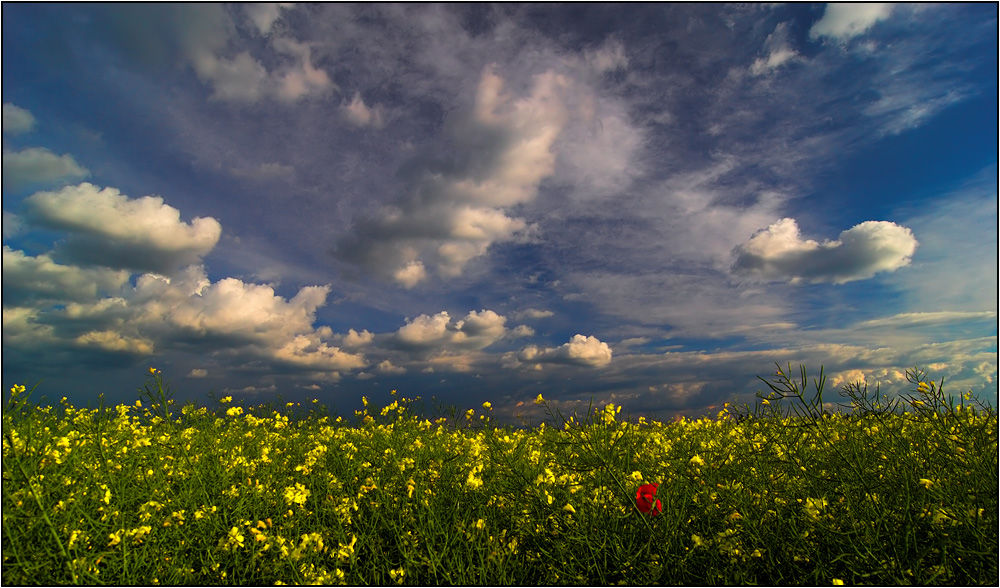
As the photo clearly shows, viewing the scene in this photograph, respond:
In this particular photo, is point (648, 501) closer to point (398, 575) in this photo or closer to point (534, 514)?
point (534, 514)

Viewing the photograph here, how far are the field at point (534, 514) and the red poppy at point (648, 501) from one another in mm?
22

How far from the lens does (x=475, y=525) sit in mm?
4402

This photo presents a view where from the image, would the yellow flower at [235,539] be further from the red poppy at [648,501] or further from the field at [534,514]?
the red poppy at [648,501]

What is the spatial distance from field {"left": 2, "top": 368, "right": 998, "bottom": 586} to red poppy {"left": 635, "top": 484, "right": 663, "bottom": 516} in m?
0.02

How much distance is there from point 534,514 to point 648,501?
1080 millimetres

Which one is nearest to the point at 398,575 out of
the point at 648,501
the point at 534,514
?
the point at 534,514

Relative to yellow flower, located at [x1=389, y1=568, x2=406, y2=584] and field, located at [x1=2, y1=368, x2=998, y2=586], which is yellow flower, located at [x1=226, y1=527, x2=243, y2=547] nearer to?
field, located at [x1=2, y1=368, x2=998, y2=586]

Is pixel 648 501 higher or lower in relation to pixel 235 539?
higher

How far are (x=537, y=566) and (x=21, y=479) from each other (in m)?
4.58

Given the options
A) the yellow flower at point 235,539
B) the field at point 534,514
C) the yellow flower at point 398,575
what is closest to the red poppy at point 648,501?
the field at point 534,514

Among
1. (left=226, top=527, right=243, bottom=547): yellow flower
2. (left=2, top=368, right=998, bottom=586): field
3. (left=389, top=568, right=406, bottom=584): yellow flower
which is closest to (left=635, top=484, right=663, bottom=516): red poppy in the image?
(left=2, top=368, right=998, bottom=586): field

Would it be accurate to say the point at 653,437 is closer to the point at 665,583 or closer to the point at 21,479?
the point at 665,583

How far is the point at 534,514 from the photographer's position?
454 cm

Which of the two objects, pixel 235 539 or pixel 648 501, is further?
pixel 235 539
